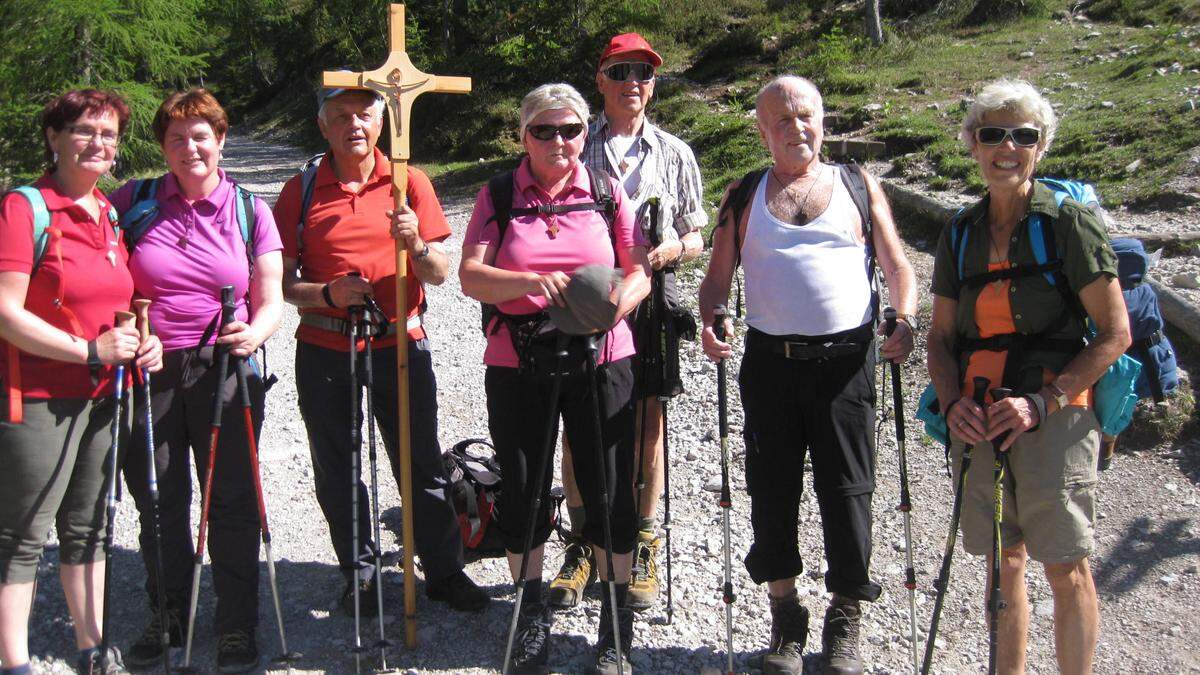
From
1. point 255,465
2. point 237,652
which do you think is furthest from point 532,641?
point 255,465

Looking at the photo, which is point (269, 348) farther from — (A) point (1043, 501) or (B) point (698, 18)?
(B) point (698, 18)

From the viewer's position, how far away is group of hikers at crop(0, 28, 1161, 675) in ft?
10.5

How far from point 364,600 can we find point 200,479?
3.19 feet

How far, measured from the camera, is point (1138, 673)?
12.7 feet

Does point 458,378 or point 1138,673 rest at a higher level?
point 458,378

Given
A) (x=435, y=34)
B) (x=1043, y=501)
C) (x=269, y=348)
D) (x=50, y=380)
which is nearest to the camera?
(x=1043, y=501)

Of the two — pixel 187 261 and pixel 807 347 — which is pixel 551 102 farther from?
pixel 187 261

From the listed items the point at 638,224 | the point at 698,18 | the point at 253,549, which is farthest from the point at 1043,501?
the point at 698,18

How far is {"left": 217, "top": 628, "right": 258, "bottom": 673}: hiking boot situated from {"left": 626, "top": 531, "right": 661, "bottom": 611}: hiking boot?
159 centimetres

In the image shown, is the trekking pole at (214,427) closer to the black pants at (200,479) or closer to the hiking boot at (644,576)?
the black pants at (200,479)

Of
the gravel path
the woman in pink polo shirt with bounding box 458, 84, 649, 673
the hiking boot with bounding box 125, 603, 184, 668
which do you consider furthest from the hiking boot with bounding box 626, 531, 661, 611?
the hiking boot with bounding box 125, 603, 184, 668

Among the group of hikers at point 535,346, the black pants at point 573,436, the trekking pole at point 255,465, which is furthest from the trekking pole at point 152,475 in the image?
the black pants at point 573,436

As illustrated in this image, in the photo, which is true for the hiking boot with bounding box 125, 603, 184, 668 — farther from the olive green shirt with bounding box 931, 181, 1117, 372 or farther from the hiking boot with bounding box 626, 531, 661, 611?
the olive green shirt with bounding box 931, 181, 1117, 372

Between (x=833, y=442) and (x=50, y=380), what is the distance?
2.86 meters
